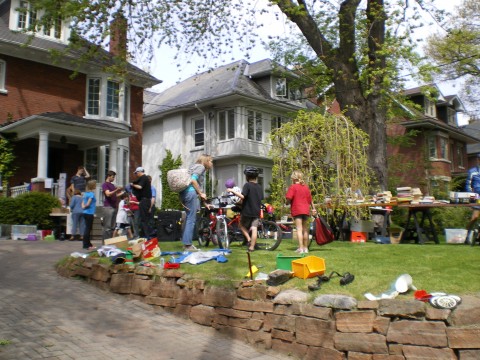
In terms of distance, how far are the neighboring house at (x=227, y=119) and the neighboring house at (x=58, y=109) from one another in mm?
5385

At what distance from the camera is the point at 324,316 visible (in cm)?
507

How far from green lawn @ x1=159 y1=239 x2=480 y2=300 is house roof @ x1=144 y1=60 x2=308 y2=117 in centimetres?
1982

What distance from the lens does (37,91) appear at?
2059 cm

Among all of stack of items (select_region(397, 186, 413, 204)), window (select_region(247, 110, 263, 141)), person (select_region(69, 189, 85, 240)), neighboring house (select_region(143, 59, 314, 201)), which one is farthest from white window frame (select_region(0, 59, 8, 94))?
stack of items (select_region(397, 186, 413, 204))

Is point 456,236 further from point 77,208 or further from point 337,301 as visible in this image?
point 77,208

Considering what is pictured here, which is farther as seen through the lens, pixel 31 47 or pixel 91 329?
pixel 31 47

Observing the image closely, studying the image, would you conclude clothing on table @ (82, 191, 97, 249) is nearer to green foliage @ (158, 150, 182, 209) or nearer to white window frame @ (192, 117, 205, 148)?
green foliage @ (158, 150, 182, 209)

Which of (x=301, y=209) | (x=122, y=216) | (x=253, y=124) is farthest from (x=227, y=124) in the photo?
(x=301, y=209)

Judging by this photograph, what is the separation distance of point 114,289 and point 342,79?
977 cm

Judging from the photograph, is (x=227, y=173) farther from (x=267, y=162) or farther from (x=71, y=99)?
(x=71, y=99)

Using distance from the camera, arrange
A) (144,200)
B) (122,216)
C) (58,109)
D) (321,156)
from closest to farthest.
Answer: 1. (144,200)
2. (321,156)
3. (122,216)
4. (58,109)

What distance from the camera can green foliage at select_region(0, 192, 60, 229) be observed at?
15.4 m

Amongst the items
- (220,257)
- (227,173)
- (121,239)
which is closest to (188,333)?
(220,257)

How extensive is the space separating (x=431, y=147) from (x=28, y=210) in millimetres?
28305
